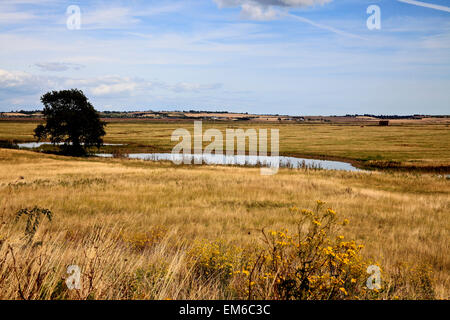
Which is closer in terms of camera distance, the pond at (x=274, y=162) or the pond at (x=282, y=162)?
the pond at (x=282, y=162)

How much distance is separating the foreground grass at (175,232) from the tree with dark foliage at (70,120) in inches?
1350

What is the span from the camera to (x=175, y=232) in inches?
318

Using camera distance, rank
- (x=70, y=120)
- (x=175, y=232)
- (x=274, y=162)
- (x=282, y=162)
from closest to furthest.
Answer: (x=175, y=232)
(x=274, y=162)
(x=282, y=162)
(x=70, y=120)

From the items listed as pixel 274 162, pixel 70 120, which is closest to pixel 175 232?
pixel 274 162

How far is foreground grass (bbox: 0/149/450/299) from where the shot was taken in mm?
4023

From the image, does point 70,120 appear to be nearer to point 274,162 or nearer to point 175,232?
point 274,162

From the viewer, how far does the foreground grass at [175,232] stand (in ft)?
13.2

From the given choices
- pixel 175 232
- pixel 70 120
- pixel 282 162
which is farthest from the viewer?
pixel 70 120

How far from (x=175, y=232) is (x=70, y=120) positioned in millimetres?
51283

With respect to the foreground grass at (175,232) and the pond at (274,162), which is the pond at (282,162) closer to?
the pond at (274,162)

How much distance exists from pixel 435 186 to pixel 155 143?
200 feet

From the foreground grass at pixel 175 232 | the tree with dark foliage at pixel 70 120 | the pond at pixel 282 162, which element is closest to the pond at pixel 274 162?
the pond at pixel 282 162

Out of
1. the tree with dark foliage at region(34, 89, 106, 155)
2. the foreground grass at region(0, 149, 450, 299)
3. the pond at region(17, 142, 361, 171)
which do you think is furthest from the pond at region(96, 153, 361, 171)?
the foreground grass at region(0, 149, 450, 299)
